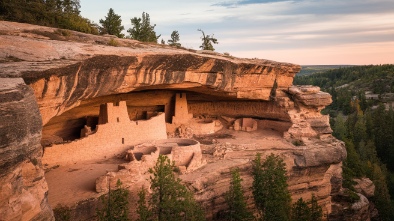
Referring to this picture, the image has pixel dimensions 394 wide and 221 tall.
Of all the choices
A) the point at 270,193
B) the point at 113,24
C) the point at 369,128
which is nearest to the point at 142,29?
the point at 113,24

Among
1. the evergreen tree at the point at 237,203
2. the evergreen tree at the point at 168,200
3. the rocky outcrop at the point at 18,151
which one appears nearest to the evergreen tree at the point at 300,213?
the evergreen tree at the point at 237,203

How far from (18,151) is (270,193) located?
11430 mm

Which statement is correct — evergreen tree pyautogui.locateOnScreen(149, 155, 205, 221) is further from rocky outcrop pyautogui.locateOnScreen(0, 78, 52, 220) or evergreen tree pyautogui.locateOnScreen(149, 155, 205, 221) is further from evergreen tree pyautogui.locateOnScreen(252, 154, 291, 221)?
rocky outcrop pyautogui.locateOnScreen(0, 78, 52, 220)

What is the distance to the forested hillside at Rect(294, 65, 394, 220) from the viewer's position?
27617 mm

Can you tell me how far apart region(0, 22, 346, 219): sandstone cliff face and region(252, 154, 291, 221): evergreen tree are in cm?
127

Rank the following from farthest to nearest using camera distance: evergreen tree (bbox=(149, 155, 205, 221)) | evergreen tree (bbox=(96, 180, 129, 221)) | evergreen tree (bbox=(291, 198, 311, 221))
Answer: evergreen tree (bbox=(291, 198, 311, 221)) < evergreen tree (bbox=(149, 155, 205, 221)) < evergreen tree (bbox=(96, 180, 129, 221))

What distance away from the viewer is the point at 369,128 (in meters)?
44.1

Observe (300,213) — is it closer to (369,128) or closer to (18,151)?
(18,151)

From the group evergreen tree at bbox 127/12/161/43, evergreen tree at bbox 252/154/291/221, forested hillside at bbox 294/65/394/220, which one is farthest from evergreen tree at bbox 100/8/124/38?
forested hillside at bbox 294/65/394/220

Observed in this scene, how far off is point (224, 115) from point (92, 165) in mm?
11125

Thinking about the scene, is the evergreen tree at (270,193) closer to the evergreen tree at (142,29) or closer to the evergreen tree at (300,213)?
the evergreen tree at (300,213)

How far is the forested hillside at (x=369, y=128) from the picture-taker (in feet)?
90.6

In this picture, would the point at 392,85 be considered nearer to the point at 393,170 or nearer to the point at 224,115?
the point at 393,170

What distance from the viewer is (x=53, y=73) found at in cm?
1060
